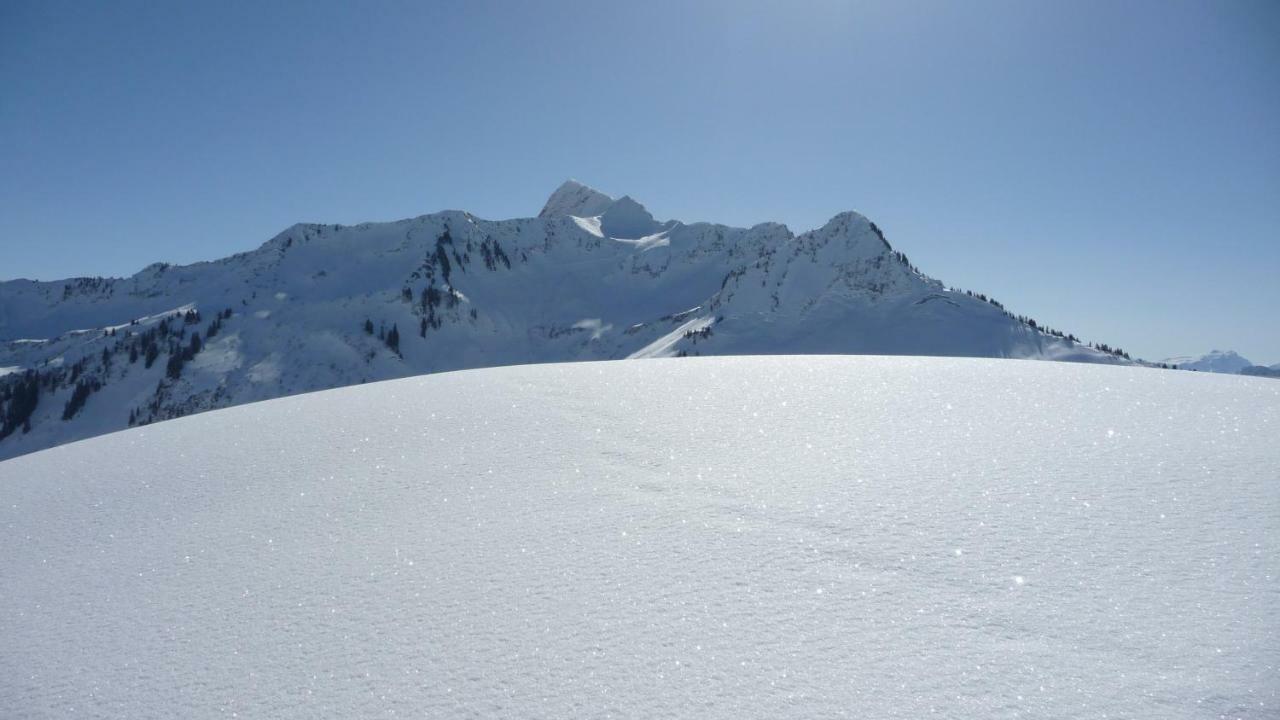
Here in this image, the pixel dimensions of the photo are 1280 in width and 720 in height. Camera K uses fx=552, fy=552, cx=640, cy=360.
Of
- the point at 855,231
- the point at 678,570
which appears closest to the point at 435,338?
the point at 855,231

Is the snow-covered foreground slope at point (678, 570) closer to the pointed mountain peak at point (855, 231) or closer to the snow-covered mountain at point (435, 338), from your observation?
the snow-covered mountain at point (435, 338)

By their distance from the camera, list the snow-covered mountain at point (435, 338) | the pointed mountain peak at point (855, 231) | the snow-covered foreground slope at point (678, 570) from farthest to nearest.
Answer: the pointed mountain peak at point (855, 231) → the snow-covered mountain at point (435, 338) → the snow-covered foreground slope at point (678, 570)

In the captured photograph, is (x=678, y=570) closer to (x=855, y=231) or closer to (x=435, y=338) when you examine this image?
(x=435, y=338)

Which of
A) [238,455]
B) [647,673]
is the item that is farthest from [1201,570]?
[238,455]

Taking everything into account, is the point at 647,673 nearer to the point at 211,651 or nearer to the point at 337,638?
the point at 337,638

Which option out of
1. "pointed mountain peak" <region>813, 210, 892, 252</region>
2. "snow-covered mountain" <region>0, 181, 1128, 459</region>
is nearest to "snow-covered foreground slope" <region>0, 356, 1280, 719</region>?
"snow-covered mountain" <region>0, 181, 1128, 459</region>

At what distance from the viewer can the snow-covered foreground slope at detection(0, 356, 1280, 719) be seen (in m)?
2.27

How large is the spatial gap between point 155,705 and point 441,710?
53.2 inches

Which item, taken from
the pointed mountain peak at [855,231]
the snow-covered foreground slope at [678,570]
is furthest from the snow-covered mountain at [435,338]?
the snow-covered foreground slope at [678,570]

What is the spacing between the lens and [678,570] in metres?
3.07

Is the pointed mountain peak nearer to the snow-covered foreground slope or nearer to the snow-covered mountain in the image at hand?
the snow-covered mountain

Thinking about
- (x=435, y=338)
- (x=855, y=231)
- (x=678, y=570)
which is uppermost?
(x=855, y=231)

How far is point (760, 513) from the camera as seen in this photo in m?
3.68

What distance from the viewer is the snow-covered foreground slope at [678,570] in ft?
7.46
